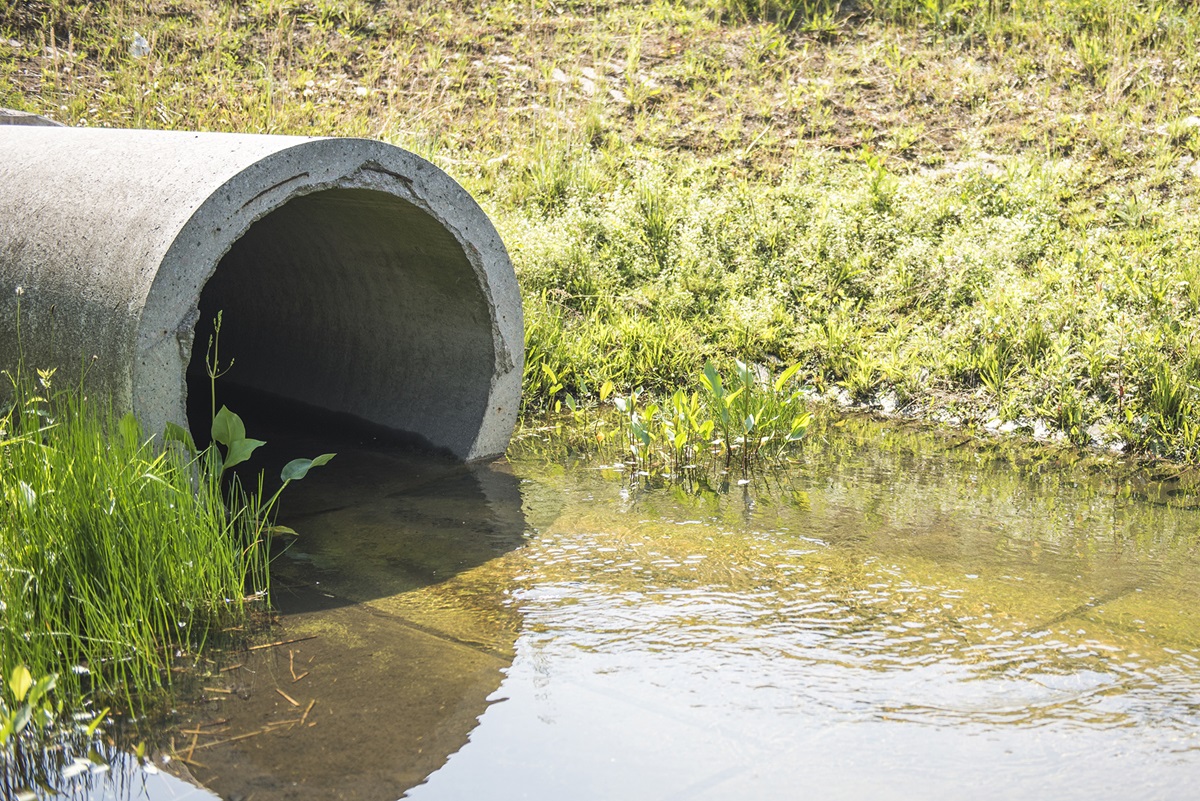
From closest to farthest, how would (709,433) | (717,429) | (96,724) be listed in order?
(96,724) → (709,433) → (717,429)

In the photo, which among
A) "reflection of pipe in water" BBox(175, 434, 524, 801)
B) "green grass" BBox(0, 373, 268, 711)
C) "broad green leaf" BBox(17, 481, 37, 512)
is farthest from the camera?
"broad green leaf" BBox(17, 481, 37, 512)

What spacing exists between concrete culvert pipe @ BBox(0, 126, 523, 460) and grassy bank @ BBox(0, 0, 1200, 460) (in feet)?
2.98

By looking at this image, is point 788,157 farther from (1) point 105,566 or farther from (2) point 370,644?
(1) point 105,566

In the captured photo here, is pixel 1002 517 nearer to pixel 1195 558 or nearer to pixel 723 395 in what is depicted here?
pixel 1195 558

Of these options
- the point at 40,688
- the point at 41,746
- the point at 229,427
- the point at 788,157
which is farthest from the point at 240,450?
the point at 788,157

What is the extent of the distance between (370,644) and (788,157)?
5.93m

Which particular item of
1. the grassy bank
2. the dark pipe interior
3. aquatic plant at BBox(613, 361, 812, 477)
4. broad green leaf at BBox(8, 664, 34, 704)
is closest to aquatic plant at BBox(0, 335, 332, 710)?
broad green leaf at BBox(8, 664, 34, 704)

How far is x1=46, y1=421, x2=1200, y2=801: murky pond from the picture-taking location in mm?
2395

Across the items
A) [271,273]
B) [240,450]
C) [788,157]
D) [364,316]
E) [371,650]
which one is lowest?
[371,650]

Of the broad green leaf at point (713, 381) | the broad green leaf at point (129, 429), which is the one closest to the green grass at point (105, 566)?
the broad green leaf at point (129, 429)

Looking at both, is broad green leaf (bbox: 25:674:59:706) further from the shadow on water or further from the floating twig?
the floating twig

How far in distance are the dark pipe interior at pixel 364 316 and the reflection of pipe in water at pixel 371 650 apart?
0.61 meters

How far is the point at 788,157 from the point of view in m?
8.10

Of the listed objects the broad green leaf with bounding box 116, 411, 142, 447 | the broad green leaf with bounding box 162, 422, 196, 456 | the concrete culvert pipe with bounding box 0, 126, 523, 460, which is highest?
the concrete culvert pipe with bounding box 0, 126, 523, 460
